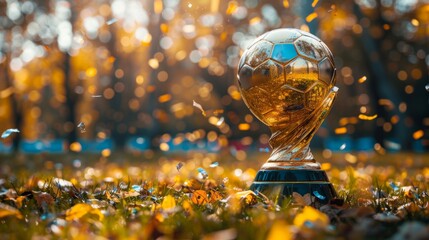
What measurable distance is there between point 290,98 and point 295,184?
55 centimetres

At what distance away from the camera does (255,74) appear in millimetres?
3545

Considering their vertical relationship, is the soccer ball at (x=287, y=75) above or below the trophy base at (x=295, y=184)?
above

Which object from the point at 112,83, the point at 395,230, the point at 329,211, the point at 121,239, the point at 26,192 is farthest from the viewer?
the point at 112,83

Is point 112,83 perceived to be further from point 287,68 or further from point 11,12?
point 287,68

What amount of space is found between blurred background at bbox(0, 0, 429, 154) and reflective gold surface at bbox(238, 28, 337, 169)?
2.17 metres

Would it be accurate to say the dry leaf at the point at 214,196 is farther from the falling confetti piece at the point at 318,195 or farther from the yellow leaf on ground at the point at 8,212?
the yellow leaf on ground at the point at 8,212

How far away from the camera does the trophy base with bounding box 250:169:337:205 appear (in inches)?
135

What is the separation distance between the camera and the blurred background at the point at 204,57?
1550 cm

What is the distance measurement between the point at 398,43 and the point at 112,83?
16635 millimetres

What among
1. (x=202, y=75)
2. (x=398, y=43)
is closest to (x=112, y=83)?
(x=202, y=75)

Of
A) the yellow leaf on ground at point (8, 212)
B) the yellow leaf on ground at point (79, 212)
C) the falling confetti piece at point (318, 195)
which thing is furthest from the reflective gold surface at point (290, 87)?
the yellow leaf on ground at point (8, 212)

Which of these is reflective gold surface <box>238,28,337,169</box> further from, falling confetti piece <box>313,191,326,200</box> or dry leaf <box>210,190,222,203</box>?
dry leaf <box>210,190,222,203</box>

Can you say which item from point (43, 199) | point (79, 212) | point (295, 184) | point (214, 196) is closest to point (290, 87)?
point (295, 184)

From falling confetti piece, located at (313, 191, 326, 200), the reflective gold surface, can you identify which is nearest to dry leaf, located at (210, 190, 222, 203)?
the reflective gold surface
